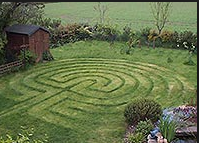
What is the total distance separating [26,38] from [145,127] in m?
11.4

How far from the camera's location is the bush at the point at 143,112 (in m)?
11.0

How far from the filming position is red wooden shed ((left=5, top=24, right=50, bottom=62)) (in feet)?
62.8

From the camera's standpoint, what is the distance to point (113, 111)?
42.4ft

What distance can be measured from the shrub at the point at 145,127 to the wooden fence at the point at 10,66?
33.2ft

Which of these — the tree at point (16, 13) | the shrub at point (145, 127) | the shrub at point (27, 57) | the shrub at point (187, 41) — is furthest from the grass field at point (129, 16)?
the shrub at point (145, 127)

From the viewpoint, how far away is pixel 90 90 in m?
15.3

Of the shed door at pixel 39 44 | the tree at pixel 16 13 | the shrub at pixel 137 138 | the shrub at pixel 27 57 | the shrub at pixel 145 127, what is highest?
the tree at pixel 16 13

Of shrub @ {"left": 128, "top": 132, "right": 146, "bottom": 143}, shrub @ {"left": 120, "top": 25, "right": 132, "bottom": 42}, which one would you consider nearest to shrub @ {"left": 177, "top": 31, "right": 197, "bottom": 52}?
shrub @ {"left": 120, "top": 25, "right": 132, "bottom": 42}

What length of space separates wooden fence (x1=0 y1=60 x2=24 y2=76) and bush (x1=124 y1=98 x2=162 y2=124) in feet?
29.9

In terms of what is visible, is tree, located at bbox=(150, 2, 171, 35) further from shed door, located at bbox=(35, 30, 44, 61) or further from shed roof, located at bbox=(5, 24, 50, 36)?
shed roof, located at bbox=(5, 24, 50, 36)

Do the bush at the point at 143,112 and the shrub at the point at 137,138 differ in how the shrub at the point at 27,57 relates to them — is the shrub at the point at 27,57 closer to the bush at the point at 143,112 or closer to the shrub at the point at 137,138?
the bush at the point at 143,112

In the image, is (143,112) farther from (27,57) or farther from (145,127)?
(27,57)

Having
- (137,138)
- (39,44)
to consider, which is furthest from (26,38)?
(137,138)

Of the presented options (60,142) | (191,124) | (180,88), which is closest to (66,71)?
(180,88)
